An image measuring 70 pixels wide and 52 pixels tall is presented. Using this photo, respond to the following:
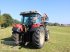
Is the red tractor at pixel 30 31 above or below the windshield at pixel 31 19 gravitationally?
below

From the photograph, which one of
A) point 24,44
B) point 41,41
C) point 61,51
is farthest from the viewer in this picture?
point 24,44

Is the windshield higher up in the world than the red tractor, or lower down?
higher up

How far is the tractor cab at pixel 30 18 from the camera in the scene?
12912 mm

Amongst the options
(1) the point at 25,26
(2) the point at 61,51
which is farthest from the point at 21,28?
(2) the point at 61,51

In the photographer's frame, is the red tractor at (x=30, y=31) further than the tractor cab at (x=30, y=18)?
No

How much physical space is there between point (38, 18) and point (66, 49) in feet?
9.18

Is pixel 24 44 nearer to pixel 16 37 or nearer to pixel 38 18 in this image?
pixel 16 37

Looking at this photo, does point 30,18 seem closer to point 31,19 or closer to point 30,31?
point 31,19

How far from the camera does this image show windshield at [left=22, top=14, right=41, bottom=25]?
1291 centimetres

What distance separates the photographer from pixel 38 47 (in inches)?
471

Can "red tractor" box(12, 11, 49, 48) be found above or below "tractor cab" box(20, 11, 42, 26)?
below

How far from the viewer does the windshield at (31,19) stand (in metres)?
12.9

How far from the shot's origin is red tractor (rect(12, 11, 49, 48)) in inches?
468

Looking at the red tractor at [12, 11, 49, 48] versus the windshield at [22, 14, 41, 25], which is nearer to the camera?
the red tractor at [12, 11, 49, 48]
